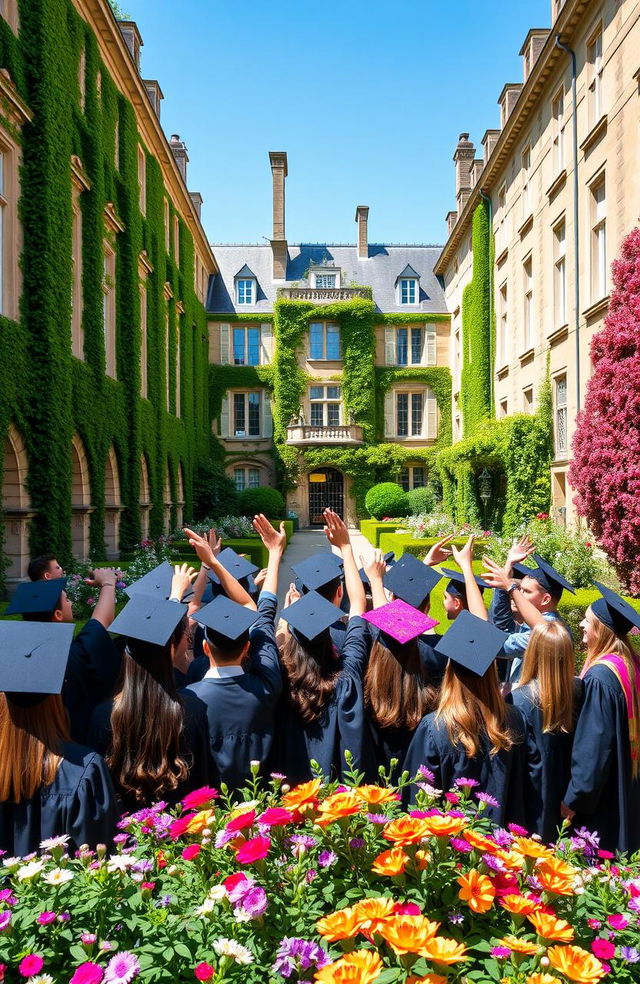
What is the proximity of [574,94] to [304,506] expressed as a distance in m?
21.9

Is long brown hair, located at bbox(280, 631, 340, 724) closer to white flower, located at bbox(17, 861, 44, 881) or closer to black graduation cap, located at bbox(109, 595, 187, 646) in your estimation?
Result: black graduation cap, located at bbox(109, 595, 187, 646)

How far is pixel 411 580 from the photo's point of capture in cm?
431

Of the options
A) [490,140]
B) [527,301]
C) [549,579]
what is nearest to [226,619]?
[549,579]

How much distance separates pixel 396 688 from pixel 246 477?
31.3 metres

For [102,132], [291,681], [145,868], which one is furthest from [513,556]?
[102,132]

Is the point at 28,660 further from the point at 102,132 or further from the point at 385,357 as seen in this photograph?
the point at 385,357

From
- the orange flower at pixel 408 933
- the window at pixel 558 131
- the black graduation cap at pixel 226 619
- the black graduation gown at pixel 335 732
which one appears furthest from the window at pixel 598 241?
the orange flower at pixel 408 933

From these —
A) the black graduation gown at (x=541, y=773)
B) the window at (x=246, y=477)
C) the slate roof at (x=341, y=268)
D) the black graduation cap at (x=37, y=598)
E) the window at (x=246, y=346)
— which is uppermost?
the slate roof at (x=341, y=268)

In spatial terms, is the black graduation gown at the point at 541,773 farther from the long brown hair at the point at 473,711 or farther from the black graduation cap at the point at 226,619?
the black graduation cap at the point at 226,619

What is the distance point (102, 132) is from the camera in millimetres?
15055

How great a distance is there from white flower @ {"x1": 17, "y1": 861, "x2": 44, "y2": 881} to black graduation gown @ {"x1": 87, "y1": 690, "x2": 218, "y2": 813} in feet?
3.58

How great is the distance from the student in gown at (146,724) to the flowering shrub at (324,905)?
2.60 feet

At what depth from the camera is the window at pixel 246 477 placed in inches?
1346

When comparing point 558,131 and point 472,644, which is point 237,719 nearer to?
point 472,644
